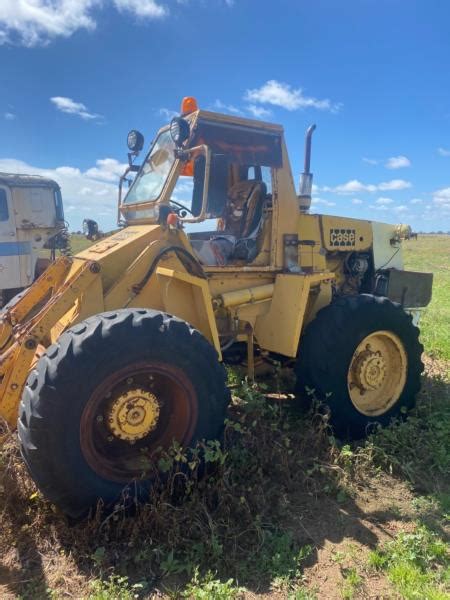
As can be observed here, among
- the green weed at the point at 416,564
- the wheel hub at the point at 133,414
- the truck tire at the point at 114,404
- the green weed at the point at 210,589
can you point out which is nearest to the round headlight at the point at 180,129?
the truck tire at the point at 114,404

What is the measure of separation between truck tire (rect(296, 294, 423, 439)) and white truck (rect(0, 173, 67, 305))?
8232 millimetres

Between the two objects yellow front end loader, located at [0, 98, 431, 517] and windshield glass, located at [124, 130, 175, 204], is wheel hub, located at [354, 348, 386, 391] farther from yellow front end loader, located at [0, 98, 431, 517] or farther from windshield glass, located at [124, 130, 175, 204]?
windshield glass, located at [124, 130, 175, 204]

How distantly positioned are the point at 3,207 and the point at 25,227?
0.64m

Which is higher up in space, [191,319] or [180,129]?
[180,129]

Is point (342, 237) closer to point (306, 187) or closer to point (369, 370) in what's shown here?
point (306, 187)

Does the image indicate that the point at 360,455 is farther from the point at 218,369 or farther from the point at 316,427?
the point at 218,369

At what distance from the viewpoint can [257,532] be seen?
322 cm

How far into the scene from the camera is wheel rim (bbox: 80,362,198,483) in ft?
10.5

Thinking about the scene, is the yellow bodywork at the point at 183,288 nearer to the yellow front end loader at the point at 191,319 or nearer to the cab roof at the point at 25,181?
the yellow front end loader at the point at 191,319

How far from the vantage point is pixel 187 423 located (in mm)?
3467

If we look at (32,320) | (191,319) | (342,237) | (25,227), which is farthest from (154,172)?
(25,227)

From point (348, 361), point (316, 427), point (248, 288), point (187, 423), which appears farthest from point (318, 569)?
point (248, 288)

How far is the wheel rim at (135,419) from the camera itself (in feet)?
10.5

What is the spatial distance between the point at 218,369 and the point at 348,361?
1.66 m
